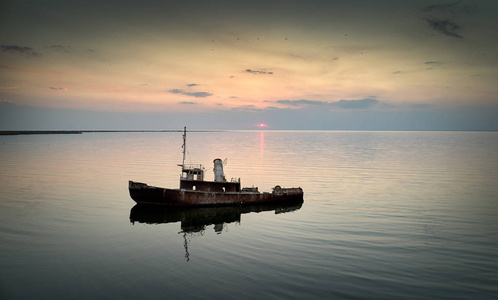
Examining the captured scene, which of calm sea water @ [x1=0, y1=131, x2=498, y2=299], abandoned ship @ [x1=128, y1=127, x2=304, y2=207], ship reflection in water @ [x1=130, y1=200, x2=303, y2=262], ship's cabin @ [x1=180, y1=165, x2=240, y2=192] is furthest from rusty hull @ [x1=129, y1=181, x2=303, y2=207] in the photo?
calm sea water @ [x1=0, y1=131, x2=498, y2=299]

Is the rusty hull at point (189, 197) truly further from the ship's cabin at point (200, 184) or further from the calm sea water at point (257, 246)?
the calm sea water at point (257, 246)

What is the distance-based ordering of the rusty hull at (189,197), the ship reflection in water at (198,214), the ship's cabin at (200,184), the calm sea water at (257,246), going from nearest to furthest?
1. the calm sea water at (257,246)
2. the ship reflection in water at (198,214)
3. the rusty hull at (189,197)
4. the ship's cabin at (200,184)

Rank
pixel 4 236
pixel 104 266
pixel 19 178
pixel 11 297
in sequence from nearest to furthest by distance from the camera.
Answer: pixel 11 297
pixel 104 266
pixel 4 236
pixel 19 178

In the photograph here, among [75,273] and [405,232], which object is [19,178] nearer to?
[75,273]

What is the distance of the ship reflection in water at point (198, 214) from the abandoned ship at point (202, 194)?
0.69m

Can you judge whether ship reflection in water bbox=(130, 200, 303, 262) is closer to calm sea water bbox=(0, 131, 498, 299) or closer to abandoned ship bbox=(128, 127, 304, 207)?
calm sea water bbox=(0, 131, 498, 299)

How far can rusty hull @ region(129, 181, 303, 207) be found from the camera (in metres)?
39.8

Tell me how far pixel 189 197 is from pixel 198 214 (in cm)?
300

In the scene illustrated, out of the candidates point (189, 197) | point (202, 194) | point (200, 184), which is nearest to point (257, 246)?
point (202, 194)

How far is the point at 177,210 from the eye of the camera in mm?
39500

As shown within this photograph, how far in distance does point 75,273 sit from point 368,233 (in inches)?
983

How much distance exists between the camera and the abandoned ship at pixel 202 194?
39.8 meters

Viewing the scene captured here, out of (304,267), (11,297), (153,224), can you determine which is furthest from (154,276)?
(153,224)

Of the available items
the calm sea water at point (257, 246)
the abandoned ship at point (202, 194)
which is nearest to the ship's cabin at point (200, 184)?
the abandoned ship at point (202, 194)
